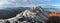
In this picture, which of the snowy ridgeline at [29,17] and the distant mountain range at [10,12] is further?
the distant mountain range at [10,12]

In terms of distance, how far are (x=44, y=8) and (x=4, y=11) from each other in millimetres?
523

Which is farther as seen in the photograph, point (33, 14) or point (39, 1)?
point (39, 1)

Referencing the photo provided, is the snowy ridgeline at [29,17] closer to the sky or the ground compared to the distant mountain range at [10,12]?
closer to the ground

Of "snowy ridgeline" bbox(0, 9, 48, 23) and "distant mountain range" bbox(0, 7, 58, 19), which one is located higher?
"distant mountain range" bbox(0, 7, 58, 19)

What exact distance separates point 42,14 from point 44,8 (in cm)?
9

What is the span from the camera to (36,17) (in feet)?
4.82

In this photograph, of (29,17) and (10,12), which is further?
(10,12)

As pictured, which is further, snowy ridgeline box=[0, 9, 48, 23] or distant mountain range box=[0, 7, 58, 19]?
distant mountain range box=[0, 7, 58, 19]

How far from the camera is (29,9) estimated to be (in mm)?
1564

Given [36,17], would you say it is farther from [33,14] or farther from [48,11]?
[48,11]

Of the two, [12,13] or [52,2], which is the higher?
[52,2]

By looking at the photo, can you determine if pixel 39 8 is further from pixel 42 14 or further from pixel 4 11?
pixel 4 11

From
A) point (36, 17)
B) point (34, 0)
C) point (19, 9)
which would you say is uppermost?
point (34, 0)

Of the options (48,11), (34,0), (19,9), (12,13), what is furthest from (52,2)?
(12,13)
